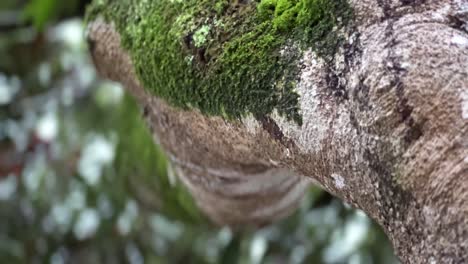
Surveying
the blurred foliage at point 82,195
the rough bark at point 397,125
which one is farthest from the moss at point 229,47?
the blurred foliage at point 82,195

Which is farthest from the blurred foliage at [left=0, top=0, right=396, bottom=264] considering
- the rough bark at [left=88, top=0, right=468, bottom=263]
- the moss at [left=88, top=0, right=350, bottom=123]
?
the rough bark at [left=88, top=0, right=468, bottom=263]

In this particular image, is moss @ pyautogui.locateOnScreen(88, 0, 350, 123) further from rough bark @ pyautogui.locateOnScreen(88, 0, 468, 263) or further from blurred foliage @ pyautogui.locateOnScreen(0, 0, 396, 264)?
blurred foliage @ pyautogui.locateOnScreen(0, 0, 396, 264)

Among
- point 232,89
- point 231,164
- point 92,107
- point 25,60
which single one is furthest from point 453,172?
point 25,60

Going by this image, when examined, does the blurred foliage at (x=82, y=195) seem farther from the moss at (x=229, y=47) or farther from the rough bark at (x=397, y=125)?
the rough bark at (x=397, y=125)

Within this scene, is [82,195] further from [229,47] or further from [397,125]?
[397,125]

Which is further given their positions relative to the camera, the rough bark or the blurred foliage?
the blurred foliage

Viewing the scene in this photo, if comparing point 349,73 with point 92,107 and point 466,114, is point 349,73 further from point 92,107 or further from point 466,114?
point 92,107
